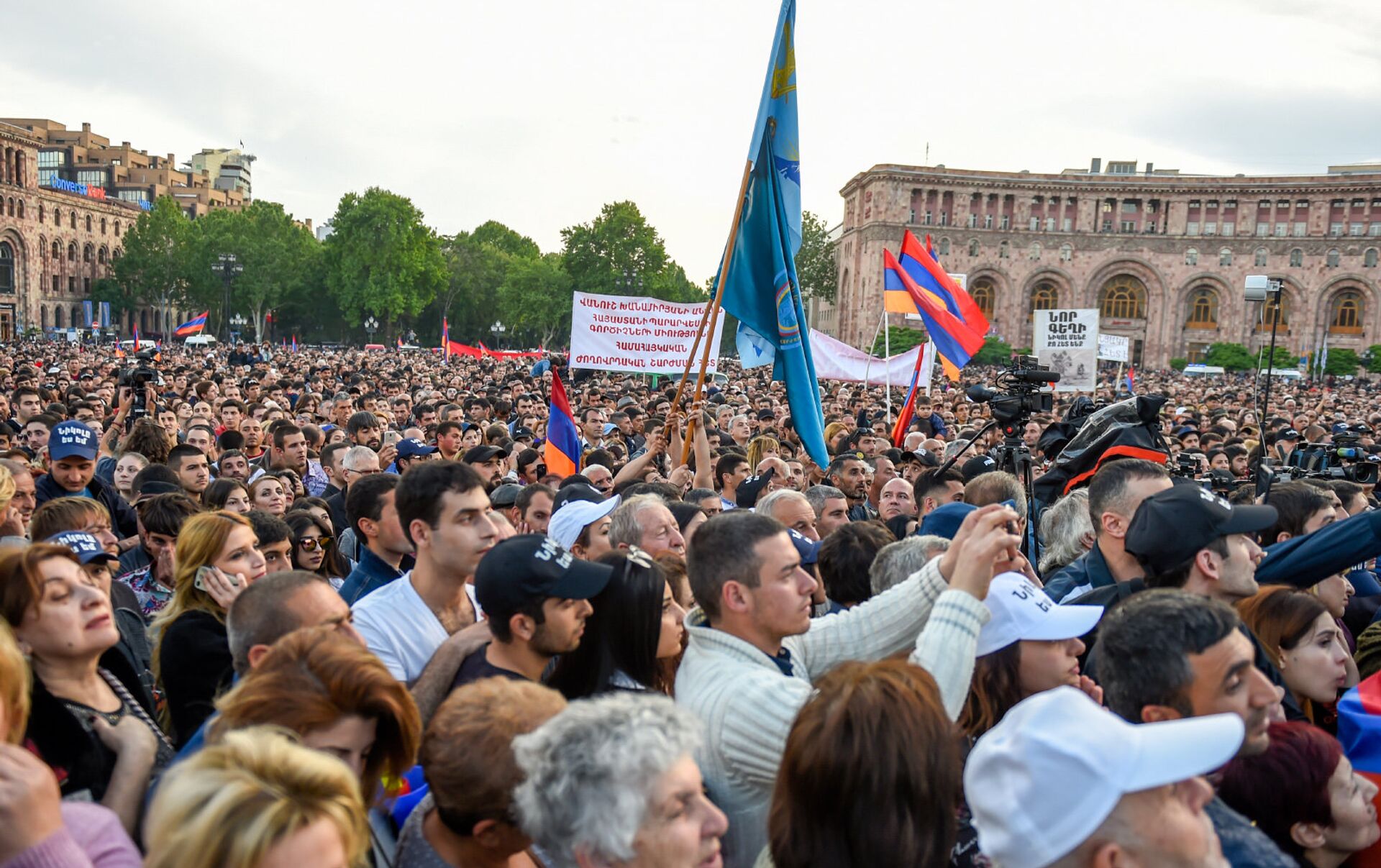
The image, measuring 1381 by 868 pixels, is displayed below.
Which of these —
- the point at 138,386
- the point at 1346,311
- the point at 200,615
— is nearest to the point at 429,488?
the point at 200,615

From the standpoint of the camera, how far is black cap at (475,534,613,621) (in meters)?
2.97

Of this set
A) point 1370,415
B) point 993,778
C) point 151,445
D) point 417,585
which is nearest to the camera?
point 993,778

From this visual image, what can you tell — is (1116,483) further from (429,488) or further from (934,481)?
(429,488)

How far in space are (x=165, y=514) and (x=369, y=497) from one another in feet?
3.27

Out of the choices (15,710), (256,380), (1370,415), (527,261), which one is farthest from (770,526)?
(527,261)

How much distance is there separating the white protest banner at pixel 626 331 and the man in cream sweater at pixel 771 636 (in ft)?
29.8

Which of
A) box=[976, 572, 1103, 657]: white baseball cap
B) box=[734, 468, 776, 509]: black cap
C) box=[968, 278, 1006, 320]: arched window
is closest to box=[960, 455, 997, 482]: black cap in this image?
box=[734, 468, 776, 509]: black cap

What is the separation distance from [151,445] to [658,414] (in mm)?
7271

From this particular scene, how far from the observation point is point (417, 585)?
3850mm

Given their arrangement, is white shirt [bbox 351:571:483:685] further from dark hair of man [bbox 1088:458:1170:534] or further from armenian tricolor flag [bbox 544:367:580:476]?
armenian tricolor flag [bbox 544:367:580:476]

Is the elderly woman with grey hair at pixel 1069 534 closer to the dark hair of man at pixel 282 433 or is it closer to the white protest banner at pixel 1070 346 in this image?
the dark hair of man at pixel 282 433

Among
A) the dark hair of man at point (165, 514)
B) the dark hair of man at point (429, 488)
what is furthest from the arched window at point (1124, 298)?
the dark hair of man at point (429, 488)

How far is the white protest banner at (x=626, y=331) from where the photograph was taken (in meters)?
12.2

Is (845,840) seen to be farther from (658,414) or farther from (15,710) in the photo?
(658,414)
